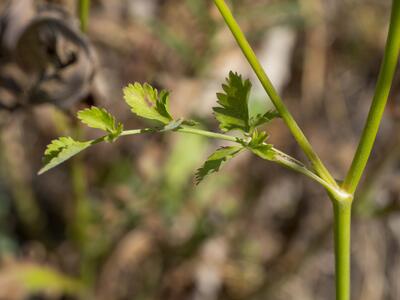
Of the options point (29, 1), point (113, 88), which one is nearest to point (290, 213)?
point (113, 88)

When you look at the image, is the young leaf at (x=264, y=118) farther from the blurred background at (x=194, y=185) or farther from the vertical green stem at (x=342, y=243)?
the blurred background at (x=194, y=185)

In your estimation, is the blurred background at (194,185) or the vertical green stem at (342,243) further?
the blurred background at (194,185)

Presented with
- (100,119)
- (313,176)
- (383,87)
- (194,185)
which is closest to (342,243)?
(313,176)

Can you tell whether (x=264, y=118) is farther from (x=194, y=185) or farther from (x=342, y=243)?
(x=194, y=185)

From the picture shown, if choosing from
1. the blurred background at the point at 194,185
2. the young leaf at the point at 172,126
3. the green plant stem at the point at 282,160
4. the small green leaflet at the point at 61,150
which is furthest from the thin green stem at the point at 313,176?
the blurred background at the point at 194,185

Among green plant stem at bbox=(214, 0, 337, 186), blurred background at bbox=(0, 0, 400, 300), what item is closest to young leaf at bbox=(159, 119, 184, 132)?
green plant stem at bbox=(214, 0, 337, 186)

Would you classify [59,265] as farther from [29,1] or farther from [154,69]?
[29,1]
